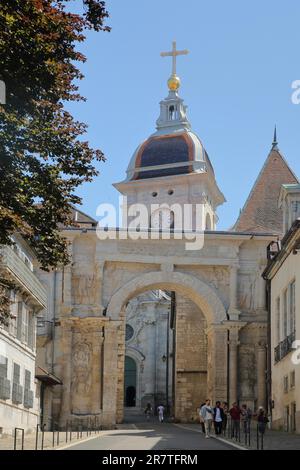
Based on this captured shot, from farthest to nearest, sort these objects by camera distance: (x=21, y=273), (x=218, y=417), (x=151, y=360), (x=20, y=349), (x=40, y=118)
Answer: (x=151, y=360), (x=20, y=349), (x=218, y=417), (x=21, y=273), (x=40, y=118)

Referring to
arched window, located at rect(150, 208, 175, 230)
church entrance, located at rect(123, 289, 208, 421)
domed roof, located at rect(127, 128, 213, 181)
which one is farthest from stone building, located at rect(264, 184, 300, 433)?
domed roof, located at rect(127, 128, 213, 181)

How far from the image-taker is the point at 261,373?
4678 cm

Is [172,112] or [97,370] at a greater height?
[172,112]

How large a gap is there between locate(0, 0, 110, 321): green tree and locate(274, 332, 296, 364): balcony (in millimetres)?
16801

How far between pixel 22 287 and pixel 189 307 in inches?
1022

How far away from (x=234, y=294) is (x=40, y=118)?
31411mm

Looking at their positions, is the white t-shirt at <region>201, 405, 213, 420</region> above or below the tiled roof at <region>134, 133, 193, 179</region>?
below

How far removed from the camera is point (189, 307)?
2291 inches

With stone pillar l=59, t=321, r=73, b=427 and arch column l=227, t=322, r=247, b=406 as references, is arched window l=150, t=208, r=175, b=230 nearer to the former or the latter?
arch column l=227, t=322, r=247, b=406

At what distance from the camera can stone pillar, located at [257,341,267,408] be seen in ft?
153

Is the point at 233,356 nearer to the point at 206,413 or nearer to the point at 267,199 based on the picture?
the point at 206,413

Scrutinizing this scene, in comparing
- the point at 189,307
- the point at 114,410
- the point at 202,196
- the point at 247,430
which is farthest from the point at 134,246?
the point at 202,196

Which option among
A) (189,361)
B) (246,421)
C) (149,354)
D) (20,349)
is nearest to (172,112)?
(149,354)

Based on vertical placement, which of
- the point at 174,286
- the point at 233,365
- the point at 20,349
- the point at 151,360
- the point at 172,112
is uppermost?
the point at 172,112
